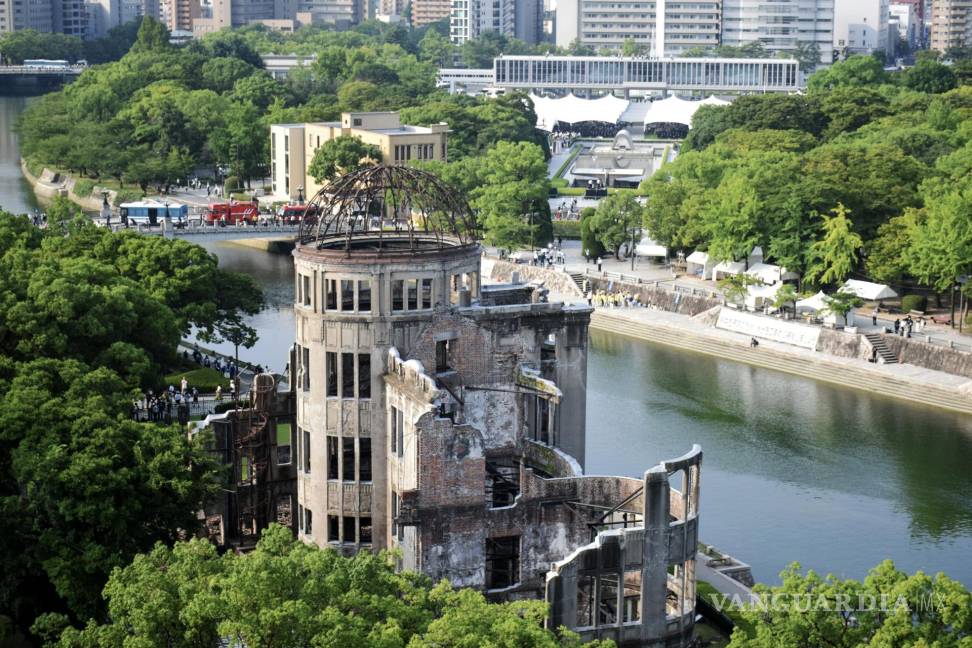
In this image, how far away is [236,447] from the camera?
6072 centimetres

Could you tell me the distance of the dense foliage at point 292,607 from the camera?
41.1 m

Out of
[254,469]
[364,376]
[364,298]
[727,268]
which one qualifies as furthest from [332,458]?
[727,268]

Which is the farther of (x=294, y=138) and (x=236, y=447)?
(x=294, y=138)

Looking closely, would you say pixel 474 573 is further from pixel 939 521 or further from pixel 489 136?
pixel 489 136

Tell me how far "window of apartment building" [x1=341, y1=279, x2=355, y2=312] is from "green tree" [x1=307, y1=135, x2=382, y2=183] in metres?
82.6

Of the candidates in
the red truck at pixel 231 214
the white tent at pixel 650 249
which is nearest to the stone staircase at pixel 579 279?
the white tent at pixel 650 249

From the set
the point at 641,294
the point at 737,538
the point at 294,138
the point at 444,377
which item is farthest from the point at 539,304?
the point at 294,138

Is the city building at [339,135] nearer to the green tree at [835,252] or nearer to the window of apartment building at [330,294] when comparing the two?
the green tree at [835,252]

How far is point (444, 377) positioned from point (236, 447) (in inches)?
339

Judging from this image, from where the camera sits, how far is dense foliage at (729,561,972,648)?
1657 inches

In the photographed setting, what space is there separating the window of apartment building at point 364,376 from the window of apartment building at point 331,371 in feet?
2.57

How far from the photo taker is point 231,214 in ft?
427

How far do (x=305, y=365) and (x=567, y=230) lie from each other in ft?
257

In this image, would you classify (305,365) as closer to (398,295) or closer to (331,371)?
(331,371)
